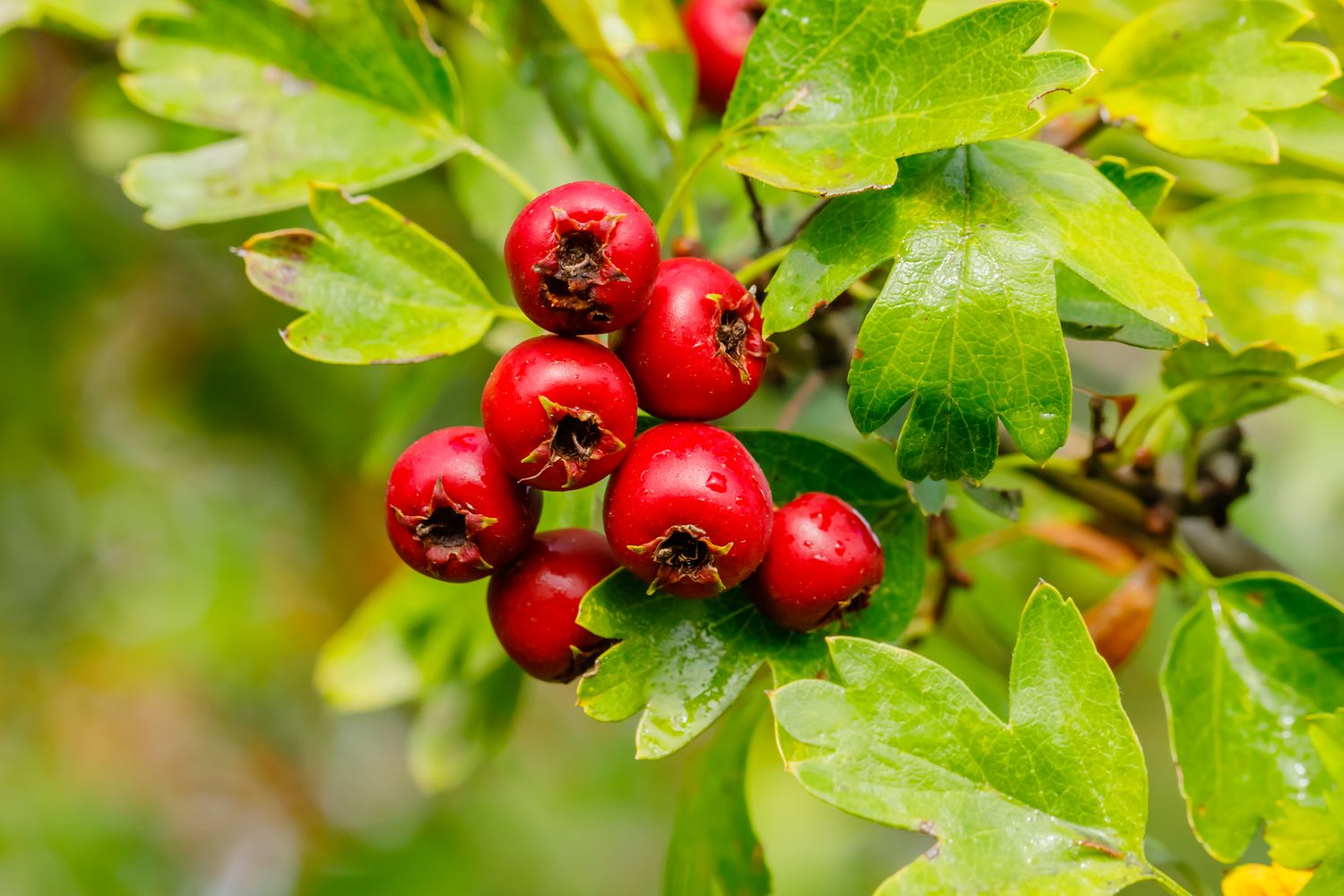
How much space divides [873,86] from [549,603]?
0.49m

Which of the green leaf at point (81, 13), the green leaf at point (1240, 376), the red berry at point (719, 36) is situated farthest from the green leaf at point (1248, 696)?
the green leaf at point (81, 13)

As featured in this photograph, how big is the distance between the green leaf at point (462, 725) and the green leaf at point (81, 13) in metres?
0.94

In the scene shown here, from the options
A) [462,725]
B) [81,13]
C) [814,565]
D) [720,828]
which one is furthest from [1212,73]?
[81,13]

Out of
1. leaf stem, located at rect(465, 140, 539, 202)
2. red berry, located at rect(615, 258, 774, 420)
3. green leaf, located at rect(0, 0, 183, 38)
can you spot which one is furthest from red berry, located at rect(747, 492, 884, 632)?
green leaf, located at rect(0, 0, 183, 38)

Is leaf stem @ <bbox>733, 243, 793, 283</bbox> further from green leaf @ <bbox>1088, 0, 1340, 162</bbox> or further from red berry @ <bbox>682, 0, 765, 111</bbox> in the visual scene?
red berry @ <bbox>682, 0, 765, 111</bbox>

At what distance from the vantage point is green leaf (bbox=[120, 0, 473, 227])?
1170 millimetres

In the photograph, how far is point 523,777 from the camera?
12.0 ft

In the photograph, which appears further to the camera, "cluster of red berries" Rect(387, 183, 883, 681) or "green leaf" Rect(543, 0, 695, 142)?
"green leaf" Rect(543, 0, 695, 142)

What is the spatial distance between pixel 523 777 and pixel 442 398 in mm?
2079

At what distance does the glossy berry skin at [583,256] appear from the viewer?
763 millimetres

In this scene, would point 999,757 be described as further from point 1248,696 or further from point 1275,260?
point 1275,260

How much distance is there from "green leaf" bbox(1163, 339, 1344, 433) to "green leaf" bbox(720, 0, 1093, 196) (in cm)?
35

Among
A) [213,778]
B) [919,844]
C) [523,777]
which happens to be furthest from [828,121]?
[213,778]

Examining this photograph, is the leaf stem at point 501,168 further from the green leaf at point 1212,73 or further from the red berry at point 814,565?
the green leaf at point 1212,73
